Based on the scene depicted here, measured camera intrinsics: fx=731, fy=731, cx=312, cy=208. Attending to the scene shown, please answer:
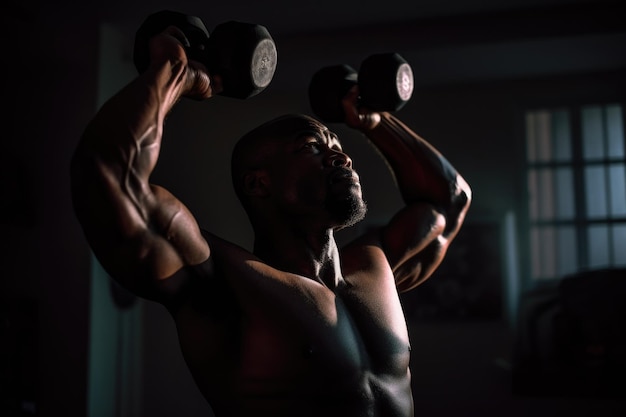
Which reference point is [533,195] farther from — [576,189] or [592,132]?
A: [592,132]

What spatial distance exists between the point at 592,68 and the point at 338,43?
154 cm

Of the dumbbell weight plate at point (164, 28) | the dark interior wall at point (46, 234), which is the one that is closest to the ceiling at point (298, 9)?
the dark interior wall at point (46, 234)

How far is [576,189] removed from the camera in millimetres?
4391

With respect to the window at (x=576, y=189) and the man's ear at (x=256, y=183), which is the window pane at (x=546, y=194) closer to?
the window at (x=576, y=189)

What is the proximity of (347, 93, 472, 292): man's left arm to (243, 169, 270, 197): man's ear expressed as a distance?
283 millimetres

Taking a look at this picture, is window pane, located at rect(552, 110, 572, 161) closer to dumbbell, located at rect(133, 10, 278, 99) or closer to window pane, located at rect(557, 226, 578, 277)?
window pane, located at rect(557, 226, 578, 277)

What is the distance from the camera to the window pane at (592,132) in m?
4.40

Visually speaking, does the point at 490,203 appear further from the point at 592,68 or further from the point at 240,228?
the point at 240,228

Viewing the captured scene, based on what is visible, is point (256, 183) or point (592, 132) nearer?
point (256, 183)

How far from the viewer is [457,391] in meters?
4.12

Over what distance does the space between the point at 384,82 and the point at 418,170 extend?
0.21 meters

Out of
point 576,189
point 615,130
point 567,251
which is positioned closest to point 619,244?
point 567,251

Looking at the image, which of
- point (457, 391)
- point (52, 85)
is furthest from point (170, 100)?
point (457, 391)

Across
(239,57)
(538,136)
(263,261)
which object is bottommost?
(263,261)
